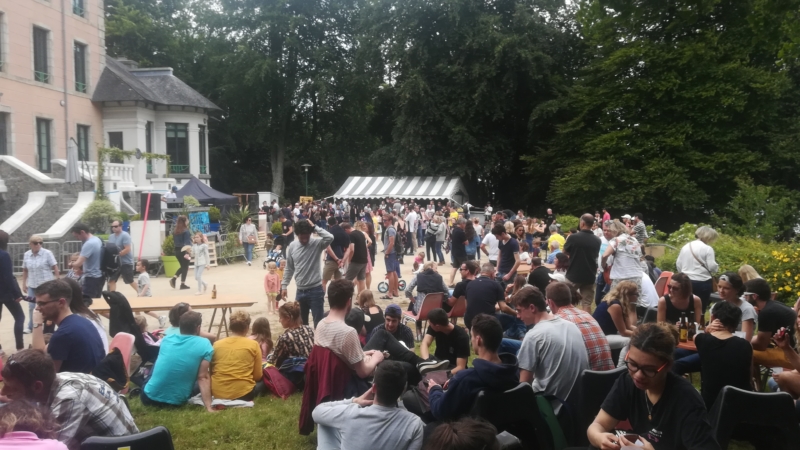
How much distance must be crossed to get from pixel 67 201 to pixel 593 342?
19.3 meters

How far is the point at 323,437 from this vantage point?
13.5ft

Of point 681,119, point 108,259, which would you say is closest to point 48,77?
point 108,259

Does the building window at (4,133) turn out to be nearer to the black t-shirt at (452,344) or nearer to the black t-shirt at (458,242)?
the black t-shirt at (458,242)

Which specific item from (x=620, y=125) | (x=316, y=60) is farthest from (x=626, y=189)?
(x=316, y=60)

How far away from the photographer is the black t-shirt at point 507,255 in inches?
400

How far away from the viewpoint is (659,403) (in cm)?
315

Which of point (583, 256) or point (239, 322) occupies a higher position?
point (583, 256)

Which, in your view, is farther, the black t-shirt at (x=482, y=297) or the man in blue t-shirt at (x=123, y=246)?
the man in blue t-shirt at (x=123, y=246)

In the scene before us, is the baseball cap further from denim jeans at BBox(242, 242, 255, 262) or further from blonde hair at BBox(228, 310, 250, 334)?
denim jeans at BBox(242, 242, 255, 262)

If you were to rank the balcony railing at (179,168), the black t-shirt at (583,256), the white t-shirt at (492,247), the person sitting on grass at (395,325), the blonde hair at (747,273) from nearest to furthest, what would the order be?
the person sitting on grass at (395,325) < the blonde hair at (747,273) < the black t-shirt at (583,256) < the white t-shirt at (492,247) < the balcony railing at (179,168)

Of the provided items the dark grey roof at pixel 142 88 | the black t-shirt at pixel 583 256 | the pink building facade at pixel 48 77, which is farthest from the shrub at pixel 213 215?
the black t-shirt at pixel 583 256

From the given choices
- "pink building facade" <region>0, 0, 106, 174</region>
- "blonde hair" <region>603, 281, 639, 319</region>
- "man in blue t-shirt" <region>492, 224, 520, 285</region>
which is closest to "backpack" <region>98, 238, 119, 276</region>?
"man in blue t-shirt" <region>492, 224, 520, 285</region>

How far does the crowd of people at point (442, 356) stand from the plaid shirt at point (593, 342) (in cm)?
1

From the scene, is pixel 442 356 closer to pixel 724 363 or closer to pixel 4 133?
pixel 724 363
